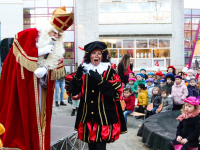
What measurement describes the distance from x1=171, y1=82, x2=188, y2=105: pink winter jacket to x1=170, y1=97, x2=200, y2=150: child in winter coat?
136 inches

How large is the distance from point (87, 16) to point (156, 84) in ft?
33.2

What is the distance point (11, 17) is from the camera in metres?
24.1

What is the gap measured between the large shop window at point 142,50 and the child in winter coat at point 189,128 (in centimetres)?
1413

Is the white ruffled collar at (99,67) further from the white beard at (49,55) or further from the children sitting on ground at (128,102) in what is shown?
the children sitting on ground at (128,102)

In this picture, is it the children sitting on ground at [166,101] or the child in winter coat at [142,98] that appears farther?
the child in winter coat at [142,98]

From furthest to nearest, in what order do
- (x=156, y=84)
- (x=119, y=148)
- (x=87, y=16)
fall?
(x=87, y=16) → (x=156, y=84) → (x=119, y=148)

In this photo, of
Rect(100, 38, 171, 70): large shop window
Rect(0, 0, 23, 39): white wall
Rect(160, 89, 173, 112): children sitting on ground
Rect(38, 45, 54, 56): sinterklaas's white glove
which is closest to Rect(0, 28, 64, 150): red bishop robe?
Rect(38, 45, 54, 56): sinterklaas's white glove

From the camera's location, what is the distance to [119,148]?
5.28 m

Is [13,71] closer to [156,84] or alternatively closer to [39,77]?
[39,77]

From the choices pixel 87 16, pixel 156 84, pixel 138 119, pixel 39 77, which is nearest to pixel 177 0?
pixel 87 16

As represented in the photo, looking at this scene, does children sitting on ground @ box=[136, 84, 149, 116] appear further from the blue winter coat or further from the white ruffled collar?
the white ruffled collar

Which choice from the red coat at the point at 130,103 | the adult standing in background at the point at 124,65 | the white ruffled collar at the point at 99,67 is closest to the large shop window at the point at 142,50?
the adult standing in background at the point at 124,65

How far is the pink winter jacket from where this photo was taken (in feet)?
24.7

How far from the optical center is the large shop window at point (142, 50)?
1825 cm
